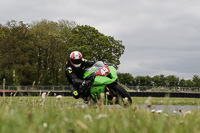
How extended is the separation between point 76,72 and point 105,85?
0.97 meters

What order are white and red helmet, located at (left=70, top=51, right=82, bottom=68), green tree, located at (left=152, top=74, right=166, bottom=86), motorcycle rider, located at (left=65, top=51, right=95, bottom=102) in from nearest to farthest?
motorcycle rider, located at (left=65, top=51, right=95, bottom=102) → white and red helmet, located at (left=70, top=51, right=82, bottom=68) → green tree, located at (left=152, top=74, right=166, bottom=86)

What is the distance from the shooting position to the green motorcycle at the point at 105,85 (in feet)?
24.3

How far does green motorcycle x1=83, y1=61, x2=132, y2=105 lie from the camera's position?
740 centimetres

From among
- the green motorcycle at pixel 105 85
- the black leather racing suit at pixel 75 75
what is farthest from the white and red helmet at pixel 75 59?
the green motorcycle at pixel 105 85

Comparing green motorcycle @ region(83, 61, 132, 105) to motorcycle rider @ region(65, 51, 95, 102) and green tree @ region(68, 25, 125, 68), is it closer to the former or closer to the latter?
motorcycle rider @ region(65, 51, 95, 102)

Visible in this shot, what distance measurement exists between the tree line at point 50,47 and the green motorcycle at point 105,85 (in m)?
44.1

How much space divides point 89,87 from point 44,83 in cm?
5395

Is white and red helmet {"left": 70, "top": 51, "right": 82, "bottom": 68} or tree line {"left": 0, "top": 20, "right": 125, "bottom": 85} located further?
tree line {"left": 0, "top": 20, "right": 125, "bottom": 85}

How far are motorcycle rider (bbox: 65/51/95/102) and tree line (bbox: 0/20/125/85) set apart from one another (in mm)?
43714

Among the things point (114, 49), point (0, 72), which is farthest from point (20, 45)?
point (114, 49)

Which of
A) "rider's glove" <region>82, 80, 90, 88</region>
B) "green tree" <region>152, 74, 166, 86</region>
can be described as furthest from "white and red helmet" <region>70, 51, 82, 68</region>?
"green tree" <region>152, 74, 166, 86</region>

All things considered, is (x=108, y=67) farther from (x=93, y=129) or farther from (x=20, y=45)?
(x=20, y=45)

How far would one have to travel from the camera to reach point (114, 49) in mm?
57719

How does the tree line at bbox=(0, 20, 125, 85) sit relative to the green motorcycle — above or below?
above
